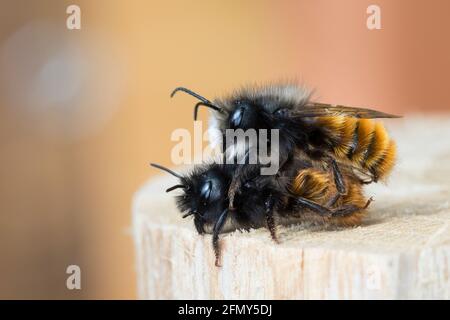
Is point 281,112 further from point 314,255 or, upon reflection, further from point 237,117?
point 314,255

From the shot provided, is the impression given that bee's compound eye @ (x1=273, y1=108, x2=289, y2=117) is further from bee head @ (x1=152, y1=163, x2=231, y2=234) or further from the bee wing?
bee head @ (x1=152, y1=163, x2=231, y2=234)

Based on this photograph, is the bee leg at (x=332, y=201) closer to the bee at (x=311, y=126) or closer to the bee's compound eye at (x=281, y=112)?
the bee at (x=311, y=126)

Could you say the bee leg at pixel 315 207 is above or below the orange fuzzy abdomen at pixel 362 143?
below

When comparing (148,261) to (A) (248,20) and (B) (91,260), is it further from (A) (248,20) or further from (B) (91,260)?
(A) (248,20)

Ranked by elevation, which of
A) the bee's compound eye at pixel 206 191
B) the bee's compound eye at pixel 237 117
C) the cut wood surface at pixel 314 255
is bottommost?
the cut wood surface at pixel 314 255

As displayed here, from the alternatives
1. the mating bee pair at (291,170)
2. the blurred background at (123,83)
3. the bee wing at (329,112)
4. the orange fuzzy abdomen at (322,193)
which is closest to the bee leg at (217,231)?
the mating bee pair at (291,170)

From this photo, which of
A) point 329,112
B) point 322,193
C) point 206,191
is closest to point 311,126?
point 329,112

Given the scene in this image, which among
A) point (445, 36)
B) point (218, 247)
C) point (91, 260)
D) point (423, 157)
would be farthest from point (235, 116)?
point (445, 36)
